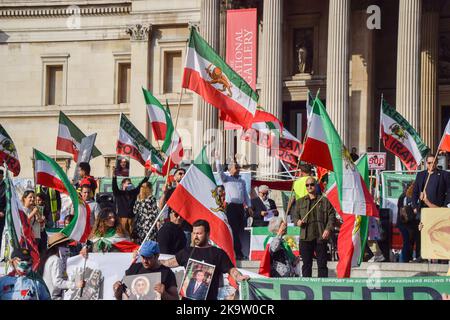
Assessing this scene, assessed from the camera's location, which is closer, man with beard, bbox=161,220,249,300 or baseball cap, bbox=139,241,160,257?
baseball cap, bbox=139,241,160,257

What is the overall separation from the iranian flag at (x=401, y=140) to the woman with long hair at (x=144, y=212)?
793 centimetres

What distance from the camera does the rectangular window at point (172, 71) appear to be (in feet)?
162

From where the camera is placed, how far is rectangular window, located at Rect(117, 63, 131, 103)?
169 ft

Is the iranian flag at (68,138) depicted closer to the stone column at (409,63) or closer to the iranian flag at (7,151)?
the iranian flag at (7,151)

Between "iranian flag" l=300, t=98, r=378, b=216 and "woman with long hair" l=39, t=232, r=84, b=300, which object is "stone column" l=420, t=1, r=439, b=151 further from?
"woman with long hair" l=39, t=232, r=84, b=300

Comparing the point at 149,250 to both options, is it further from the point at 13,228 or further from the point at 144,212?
the point at 144,212

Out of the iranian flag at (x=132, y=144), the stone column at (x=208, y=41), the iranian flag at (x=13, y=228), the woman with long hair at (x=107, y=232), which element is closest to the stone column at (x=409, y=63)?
the stone column at (x=208, y=41)

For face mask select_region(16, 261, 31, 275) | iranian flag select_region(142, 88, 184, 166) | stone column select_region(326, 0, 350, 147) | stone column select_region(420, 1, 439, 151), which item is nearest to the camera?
face mask select_region(16, 261, 31, 275)

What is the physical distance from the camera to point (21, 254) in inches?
615

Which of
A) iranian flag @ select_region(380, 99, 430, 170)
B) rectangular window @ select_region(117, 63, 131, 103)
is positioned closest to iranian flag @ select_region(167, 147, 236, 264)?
iranian flag @ select_region(380, 99, 430, 170)

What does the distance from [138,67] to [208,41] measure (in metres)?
7.48

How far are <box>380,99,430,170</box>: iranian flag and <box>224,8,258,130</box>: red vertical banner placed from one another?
13.1m

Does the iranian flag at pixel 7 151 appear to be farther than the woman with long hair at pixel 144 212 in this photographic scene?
Yes
